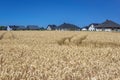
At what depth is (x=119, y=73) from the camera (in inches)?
349

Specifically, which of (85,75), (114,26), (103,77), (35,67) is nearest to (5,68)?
(35,67)

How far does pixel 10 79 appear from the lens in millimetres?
7008

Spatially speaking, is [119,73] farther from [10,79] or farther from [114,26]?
[114,26]

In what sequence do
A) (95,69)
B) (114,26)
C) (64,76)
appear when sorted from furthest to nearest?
(114,26)
(95,69)
(64,76)

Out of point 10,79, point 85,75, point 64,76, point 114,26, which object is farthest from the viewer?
point 114,26

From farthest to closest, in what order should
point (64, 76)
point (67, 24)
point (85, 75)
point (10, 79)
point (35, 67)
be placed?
1. point (67, 24)
2. point (35, 67)
3. point (85, 75)
4. point (64, 76)
5. point (10, 79)

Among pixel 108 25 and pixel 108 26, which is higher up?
pixel 108 25

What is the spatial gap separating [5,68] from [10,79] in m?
1.38

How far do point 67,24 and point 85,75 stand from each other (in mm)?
139108

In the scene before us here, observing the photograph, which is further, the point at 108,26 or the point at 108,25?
the point at 108,26

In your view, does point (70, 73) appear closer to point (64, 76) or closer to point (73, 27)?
point (64, 76)

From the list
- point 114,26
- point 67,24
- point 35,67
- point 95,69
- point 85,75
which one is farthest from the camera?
point 67,24

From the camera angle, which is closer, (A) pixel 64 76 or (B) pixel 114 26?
(A) pixel 64 76

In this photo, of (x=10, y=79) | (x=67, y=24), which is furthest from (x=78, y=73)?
(x=67, y=24)
